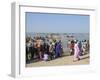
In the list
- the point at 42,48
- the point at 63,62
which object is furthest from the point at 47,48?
the point at 63,62

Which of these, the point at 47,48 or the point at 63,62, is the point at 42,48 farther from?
the point at 63,62

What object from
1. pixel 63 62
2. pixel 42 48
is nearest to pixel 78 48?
pixel 63 62

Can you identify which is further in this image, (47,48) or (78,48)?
(78,48)

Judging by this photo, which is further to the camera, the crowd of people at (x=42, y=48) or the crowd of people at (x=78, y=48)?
the crowd of people at (x=78, y=48)

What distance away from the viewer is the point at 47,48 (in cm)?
177

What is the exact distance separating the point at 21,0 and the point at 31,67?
48cm

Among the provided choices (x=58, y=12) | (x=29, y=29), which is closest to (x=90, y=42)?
(x=58, y=12)

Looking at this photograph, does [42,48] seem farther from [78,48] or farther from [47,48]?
[78,48]

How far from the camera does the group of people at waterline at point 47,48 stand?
173 centimetres

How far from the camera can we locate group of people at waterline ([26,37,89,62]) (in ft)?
5.66

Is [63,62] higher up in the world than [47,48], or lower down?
lower down

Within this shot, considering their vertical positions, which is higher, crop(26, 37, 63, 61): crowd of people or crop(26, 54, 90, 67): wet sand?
crop(26, 37, 63, 61): crowd of people

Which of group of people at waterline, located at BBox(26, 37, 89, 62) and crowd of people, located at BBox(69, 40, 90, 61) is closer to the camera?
group of people at waterline, located at BBox(26, 37, 89, 62)

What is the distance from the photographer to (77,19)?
1.88m
